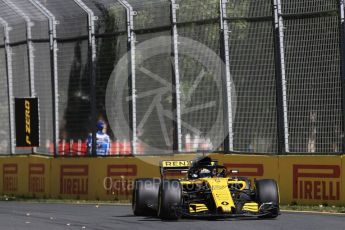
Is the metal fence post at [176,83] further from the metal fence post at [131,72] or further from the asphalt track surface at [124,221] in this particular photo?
the asphalt track surface at [124,221]

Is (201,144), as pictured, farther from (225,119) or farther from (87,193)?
(87,193)

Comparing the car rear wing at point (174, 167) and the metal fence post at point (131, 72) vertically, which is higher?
the metal fence post at point (131, 72)

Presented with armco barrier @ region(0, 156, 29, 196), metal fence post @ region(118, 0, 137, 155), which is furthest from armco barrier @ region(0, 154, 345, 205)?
metal fence post @ region(118, 0, 137, 155)

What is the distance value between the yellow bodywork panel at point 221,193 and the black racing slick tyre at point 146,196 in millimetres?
1154

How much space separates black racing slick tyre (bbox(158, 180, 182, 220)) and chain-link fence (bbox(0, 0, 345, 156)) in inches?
172

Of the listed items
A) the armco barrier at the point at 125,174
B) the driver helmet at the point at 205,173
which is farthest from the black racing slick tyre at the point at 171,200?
the armco barrier at the point at 125,174

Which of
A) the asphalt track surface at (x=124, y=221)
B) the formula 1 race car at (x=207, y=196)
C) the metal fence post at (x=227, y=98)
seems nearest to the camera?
the asphalt track surface at (x=124, y=221)

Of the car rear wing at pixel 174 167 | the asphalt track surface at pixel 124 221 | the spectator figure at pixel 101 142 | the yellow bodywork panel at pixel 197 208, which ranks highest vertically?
the spectator figure at pixel 101 142

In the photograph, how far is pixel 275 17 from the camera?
19.0 meters

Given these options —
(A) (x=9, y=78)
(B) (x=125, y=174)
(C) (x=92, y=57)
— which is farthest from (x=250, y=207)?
(A) (x=9, y=78)

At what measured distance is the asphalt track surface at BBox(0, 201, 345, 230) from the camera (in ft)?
44.2

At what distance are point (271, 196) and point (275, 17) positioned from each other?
5206 mm

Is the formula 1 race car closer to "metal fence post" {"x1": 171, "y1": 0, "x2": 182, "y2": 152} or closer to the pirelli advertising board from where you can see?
"metal fence post" {"x1": 171, "y1": 0, "x2": 182, "y2": 152}

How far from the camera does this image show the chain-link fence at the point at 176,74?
18.3 m
